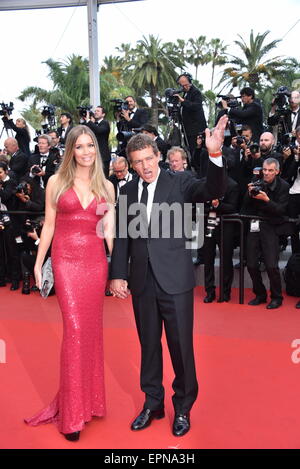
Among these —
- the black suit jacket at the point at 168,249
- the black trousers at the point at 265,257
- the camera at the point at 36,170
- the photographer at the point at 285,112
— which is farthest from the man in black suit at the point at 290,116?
the black suit jacket at the point at 168,249

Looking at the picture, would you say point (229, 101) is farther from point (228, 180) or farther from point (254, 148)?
point (228, 180)

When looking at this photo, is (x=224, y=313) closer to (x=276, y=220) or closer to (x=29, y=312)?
(x=276, y=220)

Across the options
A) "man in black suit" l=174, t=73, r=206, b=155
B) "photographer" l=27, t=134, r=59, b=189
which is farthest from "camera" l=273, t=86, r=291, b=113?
"photographer" l=27, t=134, r=59, b=189

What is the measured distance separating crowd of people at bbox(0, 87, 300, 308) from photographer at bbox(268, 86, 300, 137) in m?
A: 0.01

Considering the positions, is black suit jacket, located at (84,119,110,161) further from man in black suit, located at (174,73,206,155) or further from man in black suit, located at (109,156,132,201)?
man in black suit, located at (109,156,132,201)

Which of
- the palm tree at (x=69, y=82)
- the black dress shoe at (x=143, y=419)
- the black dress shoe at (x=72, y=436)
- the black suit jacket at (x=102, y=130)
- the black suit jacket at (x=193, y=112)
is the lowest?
the black dress shoe at (x=72, y=436)

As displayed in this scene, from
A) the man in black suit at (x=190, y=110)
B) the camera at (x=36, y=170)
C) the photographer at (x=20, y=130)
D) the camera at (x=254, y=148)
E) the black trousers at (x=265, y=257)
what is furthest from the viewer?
the photographer at (x=20, y=130)

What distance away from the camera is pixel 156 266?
2922mm

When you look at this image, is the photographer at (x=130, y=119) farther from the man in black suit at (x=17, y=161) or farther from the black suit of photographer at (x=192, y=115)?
the man in black suit at (x=17, y=161)

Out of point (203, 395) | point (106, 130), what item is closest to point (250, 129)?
point (106, 130)

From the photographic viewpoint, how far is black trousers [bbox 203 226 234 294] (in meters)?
5.94

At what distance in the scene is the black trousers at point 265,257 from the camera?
5598 millimetres

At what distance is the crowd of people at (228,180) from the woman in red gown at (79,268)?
204 cm

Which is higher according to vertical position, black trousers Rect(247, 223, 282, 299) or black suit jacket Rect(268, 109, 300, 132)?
black suit jacket Rect(268, 109, 300, 132)
